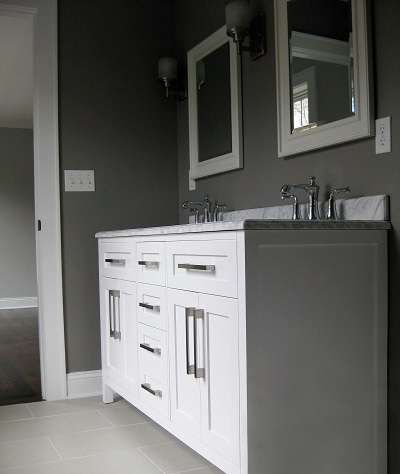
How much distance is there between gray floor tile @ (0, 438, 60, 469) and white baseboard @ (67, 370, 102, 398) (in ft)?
2.03

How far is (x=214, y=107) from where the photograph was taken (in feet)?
9.27

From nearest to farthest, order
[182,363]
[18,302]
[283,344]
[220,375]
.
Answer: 1. [283,344]
2. [220,375]
3. [182,363]
4. [18,302]

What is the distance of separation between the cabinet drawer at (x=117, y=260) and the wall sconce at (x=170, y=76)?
920 mm

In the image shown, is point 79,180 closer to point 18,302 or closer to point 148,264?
point 148,264

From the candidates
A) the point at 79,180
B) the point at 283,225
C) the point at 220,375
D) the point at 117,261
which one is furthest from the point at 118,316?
the point at 283,225

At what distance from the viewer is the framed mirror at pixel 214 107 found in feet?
8.63

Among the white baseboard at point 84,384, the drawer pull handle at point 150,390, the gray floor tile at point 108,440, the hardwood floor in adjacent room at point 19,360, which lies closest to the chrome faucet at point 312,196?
the drawer pull handle at point 150,390

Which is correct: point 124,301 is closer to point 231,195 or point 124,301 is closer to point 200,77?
point 231,195

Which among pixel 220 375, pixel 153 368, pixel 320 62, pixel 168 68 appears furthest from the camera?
pixel 168 68

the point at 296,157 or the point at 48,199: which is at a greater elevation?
the point at 296,157

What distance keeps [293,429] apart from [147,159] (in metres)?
1.95

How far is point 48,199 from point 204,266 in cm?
145

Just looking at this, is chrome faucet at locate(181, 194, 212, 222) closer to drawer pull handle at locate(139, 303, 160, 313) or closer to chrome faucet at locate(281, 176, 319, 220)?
drawer pull handle at locate(139, 303, 160, 313)

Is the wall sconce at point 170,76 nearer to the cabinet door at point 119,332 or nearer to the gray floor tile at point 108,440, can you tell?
the cabinet door at point 119,332
